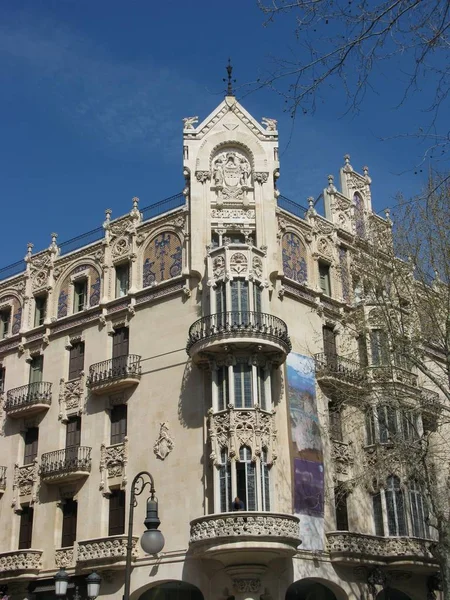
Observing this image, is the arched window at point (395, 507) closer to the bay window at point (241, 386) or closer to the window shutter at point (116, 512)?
the bay window at point (241, 386)

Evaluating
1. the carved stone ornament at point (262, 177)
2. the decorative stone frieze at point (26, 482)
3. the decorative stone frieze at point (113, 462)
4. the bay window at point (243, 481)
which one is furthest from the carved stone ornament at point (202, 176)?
the decorative stone frieze at point (26, 482)

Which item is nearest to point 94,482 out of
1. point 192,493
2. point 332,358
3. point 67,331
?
point 192,493

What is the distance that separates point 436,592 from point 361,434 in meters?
8.02

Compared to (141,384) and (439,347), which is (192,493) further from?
(439,347)

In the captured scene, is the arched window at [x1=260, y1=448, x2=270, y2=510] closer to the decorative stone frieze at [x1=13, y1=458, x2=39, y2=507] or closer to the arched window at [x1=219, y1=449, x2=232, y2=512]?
the arched window at [x1=219, y1=449, x2=232, y2=512]

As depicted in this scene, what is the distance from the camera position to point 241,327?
32969 mm

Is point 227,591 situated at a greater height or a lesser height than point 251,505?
lesser

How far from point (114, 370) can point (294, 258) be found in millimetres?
9536

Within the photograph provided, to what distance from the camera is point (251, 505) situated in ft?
102

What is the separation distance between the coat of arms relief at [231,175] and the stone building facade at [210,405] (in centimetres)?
7

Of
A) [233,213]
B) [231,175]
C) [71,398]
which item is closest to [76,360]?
[71,398]

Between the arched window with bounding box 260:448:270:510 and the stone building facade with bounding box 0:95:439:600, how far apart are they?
0.34 feet

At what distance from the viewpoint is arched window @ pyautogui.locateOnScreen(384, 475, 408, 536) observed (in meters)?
35.8

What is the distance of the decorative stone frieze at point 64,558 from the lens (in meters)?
35.5
